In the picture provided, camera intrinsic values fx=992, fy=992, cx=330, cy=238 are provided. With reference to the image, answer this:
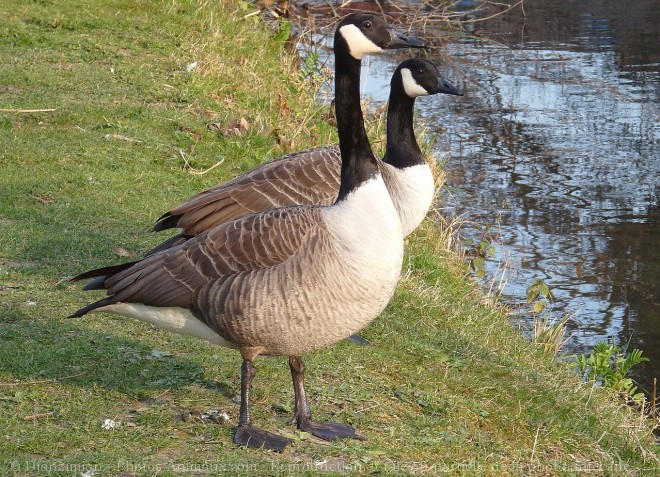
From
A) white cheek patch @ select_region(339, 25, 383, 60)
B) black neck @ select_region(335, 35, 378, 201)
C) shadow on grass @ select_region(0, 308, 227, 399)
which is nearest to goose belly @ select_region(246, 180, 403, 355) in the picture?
black neck @ select_region(335, 35, 378, 201)

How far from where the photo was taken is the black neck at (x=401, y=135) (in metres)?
7.13

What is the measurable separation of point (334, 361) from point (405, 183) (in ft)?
5.38

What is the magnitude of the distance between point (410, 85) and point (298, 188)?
1750 mm

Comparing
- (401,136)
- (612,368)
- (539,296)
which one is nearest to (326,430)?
(401,136)

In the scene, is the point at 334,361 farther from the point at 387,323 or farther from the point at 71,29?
the point at 71,29

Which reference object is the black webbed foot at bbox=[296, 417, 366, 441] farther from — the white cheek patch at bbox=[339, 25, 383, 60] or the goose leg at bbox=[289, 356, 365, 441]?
the white cheek patch at bbox=[339, 25, 383, 60]

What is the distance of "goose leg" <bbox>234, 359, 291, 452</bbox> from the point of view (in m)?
4.55

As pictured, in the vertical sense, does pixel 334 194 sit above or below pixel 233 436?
above

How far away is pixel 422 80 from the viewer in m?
7.43

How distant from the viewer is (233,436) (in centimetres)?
467

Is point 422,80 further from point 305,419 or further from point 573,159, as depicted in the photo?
point 573,159

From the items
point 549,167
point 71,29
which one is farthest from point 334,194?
point 71,29

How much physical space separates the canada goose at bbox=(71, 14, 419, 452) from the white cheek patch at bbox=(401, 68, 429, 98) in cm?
267

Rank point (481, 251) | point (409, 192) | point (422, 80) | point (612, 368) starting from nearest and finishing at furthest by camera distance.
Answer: point (409, 192) < point (612, 368) < point (422, 80) < point (481, 251)
